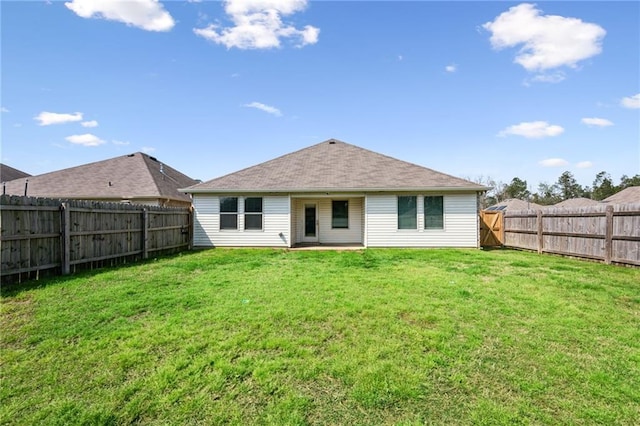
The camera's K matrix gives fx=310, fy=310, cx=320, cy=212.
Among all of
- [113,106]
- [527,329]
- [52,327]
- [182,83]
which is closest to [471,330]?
[527,329]

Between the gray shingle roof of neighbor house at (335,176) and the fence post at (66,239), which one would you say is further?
the gray shingle roof of neighbor house at (335,176)

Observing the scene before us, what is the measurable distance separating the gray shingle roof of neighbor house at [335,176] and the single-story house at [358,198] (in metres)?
0.04

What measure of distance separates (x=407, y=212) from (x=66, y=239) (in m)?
11.5

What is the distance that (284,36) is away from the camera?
1280 cm

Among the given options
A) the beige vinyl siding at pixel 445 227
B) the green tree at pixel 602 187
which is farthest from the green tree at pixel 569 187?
the beige vinyl siding at pixel 445 227

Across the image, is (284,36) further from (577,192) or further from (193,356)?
(577,192)

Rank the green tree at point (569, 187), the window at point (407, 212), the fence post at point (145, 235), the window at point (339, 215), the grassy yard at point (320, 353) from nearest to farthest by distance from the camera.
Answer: the grassy yard at point (320, 353), the fence post at point (145, 235), the window at point (407, 212), the window at point (339, 215), the green tree at point (569, 187)

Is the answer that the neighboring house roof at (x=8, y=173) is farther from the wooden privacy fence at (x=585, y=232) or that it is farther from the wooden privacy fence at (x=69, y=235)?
the wooden privacy fence at (x=585, y=232)

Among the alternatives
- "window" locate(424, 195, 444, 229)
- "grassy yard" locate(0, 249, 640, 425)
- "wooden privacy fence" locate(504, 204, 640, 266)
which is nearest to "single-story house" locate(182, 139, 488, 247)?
"window" locate(424, 195, 444, 229)

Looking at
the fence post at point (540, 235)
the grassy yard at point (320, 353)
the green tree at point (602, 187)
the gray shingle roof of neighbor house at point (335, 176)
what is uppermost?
the green tree at point (602, 187)

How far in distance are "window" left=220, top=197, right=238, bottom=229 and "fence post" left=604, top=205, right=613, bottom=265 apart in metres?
12.9

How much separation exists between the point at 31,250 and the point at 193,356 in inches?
232

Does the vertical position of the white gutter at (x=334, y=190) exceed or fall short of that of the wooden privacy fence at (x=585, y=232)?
it exceeds it

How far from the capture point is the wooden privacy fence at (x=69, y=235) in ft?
20.6
